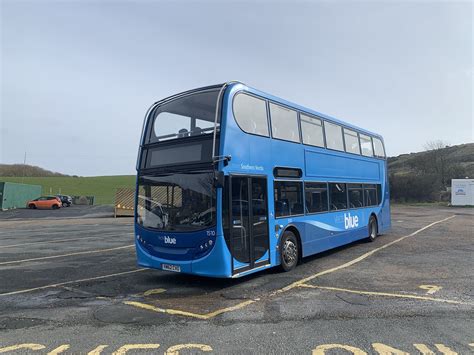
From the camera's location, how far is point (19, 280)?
26.7 feet

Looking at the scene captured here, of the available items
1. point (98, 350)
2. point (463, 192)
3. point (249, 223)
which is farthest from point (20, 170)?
point (98, 350)

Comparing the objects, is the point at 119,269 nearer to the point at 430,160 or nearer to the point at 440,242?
the point at 440,242

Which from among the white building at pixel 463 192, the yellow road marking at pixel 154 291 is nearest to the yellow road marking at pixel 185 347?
the yellow road marking at pixel 154 291

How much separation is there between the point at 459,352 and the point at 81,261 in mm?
9386

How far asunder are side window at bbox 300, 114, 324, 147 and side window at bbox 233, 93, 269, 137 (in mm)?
1762

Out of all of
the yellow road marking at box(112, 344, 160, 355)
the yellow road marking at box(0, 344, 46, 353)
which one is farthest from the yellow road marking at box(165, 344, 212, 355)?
the yellow road marking at box(0, 344, 46, 353)

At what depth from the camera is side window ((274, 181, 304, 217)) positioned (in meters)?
8.33

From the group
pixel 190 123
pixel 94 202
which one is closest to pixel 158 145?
pixel 190 123

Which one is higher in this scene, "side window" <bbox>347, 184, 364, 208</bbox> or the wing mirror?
the wing mirror

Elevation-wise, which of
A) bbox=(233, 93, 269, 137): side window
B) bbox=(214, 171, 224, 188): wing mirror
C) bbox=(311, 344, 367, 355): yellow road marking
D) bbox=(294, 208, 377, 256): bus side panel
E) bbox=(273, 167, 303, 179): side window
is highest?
bbox=(233, 93, 269, 137): side window

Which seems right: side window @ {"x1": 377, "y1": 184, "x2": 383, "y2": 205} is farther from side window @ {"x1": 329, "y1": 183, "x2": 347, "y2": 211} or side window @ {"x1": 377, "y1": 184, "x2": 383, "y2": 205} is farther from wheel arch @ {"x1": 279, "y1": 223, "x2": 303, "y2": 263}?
wheel arch @ {"x1": 279, "y1": 223, "x2": 303, "y2": 263}

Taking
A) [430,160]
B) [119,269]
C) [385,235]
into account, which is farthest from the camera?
[430,160]

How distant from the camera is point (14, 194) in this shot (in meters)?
43.5

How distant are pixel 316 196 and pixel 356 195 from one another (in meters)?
3.12
